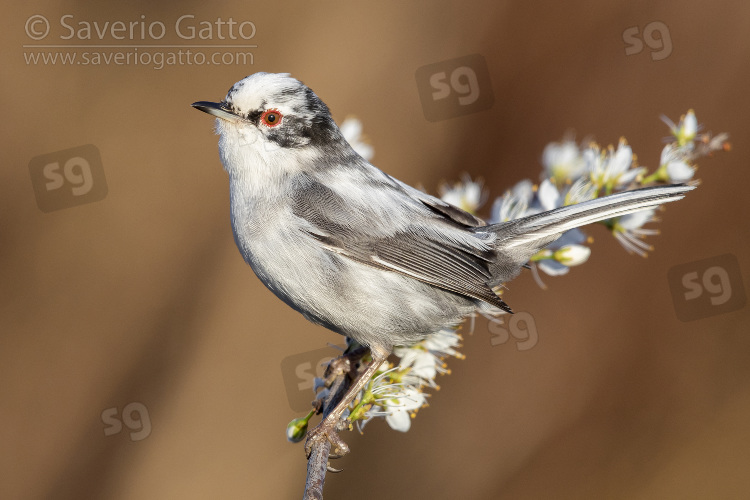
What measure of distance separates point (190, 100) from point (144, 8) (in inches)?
30.3

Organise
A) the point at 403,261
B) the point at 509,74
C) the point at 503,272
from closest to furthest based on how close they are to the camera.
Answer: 1. the point at 403,261
2. the point at 503,272
3. the point at 509,74

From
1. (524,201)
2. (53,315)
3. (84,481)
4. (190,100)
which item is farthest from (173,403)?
(524,201)

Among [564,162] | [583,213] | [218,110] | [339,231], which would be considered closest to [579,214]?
[583,213]

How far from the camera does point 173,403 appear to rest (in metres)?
4.69

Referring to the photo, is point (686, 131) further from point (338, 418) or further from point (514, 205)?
point (338, 418)

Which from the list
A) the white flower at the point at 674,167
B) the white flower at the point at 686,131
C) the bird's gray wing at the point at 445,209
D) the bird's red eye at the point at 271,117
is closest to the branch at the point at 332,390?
the bird's gray wing at the point at 445,209

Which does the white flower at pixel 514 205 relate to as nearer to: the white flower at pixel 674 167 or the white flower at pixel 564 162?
the white flower at pixel 564 162

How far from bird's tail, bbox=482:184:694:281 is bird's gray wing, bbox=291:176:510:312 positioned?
0.21 m

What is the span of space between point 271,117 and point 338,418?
1.35 meters

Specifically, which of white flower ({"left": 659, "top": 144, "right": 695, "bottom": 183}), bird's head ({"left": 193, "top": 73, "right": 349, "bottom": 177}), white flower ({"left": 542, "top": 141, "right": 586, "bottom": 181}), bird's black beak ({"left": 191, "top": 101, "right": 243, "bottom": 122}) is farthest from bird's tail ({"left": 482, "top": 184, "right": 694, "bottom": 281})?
bird's black beak ({"left": 191, "top": 101, "right": 243, "bottom": 122})

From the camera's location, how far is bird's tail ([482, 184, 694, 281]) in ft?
8.01

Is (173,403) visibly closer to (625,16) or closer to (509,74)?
(509,74)

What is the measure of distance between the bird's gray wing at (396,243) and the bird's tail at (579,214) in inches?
8.3

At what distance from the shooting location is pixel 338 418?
103 inches
